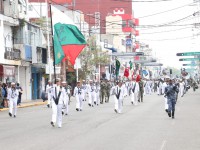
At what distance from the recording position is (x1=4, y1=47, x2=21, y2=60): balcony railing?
44.9 m

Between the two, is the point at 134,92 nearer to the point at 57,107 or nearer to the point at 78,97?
the point at 78,97

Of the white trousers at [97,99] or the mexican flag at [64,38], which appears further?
the white trousers at [97,99]

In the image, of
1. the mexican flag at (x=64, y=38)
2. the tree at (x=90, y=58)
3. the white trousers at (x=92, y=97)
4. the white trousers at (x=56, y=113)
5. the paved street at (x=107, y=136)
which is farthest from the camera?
the tree at (x=90, y=58)

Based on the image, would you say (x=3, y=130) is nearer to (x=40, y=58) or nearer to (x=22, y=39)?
(x=22, y=39)

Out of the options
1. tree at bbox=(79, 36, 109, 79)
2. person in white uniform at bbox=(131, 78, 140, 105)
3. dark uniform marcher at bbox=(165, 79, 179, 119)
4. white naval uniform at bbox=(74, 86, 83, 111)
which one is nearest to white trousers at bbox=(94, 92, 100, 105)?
person in white uniform at bbox=(131, 78, 140, 105)

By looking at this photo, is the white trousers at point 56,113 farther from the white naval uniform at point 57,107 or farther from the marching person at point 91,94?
the marching person at point 91,94

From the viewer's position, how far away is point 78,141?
14.6m

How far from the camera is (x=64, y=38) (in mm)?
30719

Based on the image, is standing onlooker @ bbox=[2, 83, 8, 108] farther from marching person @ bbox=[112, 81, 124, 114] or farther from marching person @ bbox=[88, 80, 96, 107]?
marching person @ bbox=[112, 81, 124, 114]

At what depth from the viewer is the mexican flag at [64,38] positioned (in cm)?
2978

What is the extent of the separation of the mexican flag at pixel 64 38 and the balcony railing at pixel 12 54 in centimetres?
1432

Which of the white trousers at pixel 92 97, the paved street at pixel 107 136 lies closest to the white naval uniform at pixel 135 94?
the white trousers at pixel 92 97

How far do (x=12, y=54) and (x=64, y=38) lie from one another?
16.6m

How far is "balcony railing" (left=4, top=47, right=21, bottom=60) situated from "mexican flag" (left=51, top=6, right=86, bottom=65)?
564 inches
